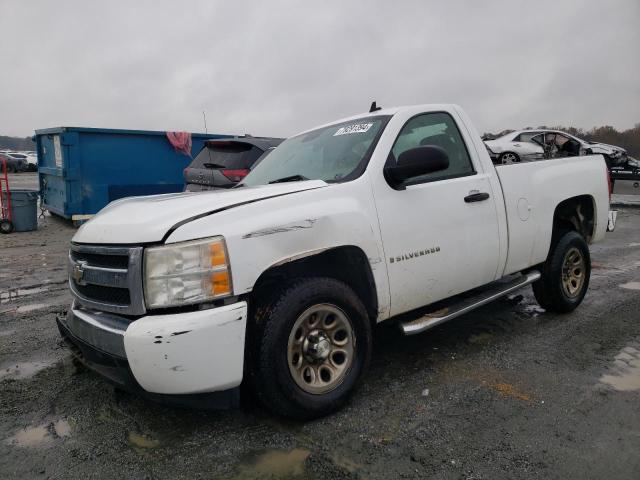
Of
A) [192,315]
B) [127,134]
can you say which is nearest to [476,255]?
[192,315]

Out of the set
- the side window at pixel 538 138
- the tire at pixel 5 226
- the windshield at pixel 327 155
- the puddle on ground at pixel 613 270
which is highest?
the side window at pixel 538 138

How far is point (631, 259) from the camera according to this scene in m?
6.98

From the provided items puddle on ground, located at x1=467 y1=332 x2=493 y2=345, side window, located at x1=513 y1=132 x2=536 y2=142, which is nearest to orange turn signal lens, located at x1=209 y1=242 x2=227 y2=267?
puddle on ground, located at x1=467 y1=332 x2=493 y2=345

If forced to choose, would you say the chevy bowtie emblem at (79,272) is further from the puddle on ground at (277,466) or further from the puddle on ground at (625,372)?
the puddle on ground at (625,372)

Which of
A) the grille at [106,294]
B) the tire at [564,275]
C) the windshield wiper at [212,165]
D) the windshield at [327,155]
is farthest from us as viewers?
the windshield wiper at [212,165]

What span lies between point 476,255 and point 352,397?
1371mm

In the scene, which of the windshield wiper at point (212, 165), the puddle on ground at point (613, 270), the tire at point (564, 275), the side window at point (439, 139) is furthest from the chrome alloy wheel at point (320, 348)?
the puddle on ground at point (613, 270)

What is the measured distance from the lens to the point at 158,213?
2.49 metres

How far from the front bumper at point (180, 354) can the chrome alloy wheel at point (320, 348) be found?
0.36m

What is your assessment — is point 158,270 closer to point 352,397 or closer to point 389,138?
point 352,397

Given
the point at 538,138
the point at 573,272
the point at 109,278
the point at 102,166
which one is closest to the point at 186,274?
the point at 109,278

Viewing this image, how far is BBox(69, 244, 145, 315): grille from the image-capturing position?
229 cm

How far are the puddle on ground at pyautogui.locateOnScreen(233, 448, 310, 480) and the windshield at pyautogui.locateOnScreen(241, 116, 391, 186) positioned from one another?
1573mm

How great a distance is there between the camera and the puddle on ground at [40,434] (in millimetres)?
2491
